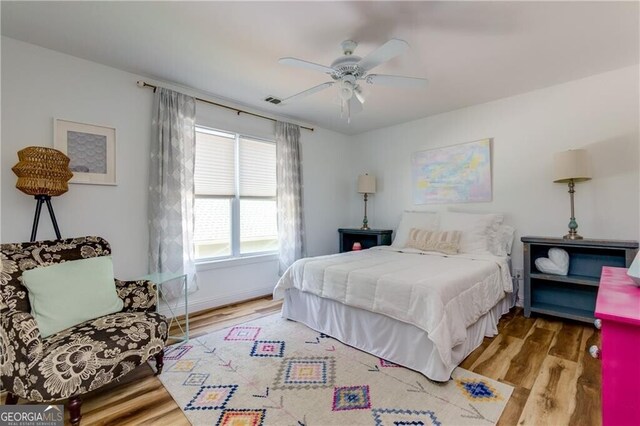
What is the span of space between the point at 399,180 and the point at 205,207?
9.12ft

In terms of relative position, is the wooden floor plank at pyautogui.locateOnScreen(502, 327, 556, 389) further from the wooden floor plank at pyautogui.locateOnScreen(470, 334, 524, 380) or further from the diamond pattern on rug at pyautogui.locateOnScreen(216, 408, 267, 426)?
the diamond pattern on rug at pyautogui.locateOnScreen(216, 408, 267, 426)

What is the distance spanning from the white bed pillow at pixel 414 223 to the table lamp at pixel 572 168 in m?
1.28

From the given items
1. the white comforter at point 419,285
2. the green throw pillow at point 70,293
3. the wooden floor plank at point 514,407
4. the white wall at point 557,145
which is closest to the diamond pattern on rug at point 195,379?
the green throw pillow at point 70,293

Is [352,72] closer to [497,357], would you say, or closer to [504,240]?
[497,357]

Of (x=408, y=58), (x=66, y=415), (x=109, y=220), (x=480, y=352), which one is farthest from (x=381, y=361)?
(x=109, y=220)

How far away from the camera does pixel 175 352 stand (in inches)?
94.3

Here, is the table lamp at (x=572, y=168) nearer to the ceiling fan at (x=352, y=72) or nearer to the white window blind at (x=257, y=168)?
the ceiling fan at (x=352, y=72)

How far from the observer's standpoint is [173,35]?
7.37 feet

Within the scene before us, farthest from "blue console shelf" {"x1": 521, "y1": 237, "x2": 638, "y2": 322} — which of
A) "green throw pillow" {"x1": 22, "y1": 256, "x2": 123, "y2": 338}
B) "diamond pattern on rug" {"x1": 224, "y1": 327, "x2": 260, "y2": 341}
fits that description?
"green throw pillow" {"x1": 22, "y1": 256, "x2": 123, "y2": 338}

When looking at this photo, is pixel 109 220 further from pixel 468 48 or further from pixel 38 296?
pixel 468 48

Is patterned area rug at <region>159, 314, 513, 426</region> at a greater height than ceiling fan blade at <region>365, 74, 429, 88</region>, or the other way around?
ceiling fan blade at <region>365, 74, 429, 88</region>

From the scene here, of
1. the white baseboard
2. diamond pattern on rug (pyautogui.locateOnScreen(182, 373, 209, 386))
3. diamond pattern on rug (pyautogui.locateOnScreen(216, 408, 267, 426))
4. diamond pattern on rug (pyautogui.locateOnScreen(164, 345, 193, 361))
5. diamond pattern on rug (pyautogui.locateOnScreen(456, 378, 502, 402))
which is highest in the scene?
the white baseboard

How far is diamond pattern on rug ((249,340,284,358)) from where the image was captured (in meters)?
2.35

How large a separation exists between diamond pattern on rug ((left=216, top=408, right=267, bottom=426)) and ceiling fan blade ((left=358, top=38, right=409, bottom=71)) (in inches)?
87.8
